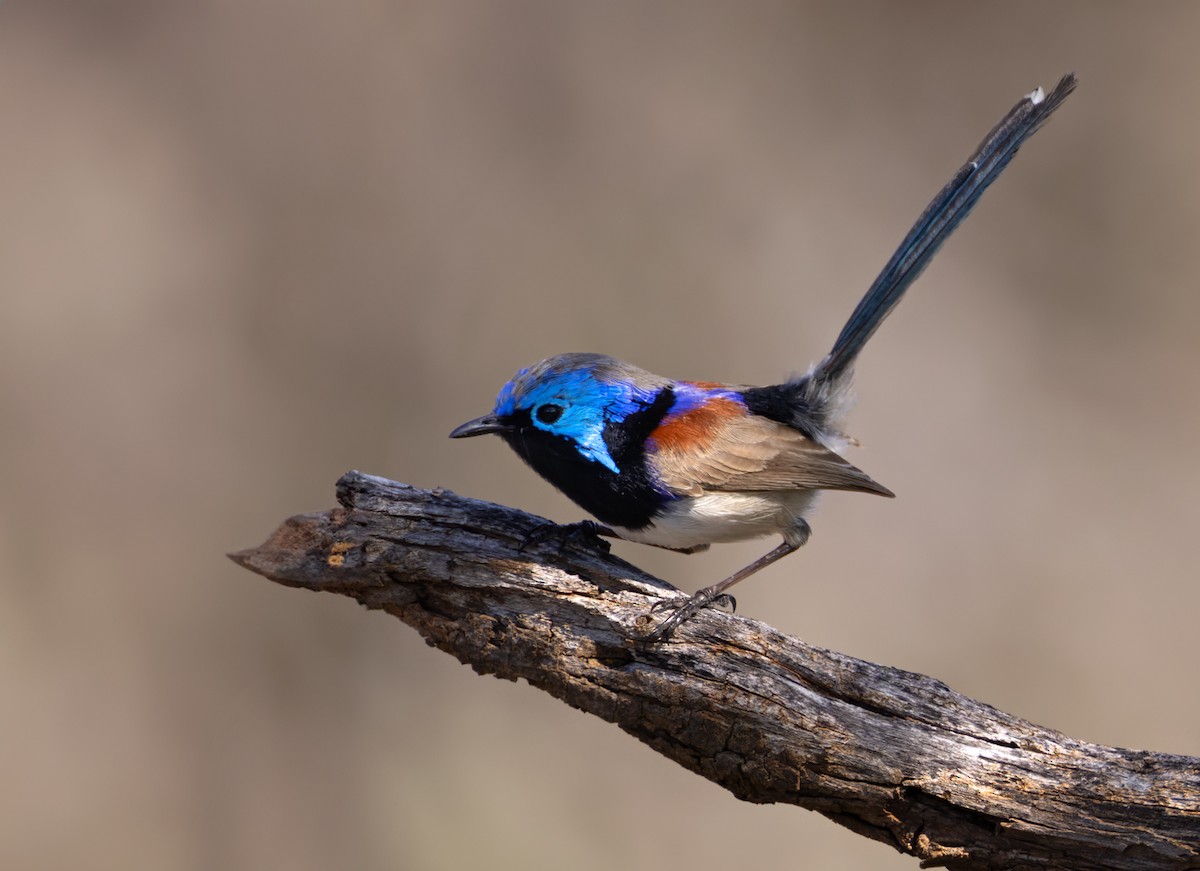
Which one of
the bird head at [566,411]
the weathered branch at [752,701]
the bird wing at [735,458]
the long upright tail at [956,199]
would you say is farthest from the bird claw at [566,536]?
the long upright tail at [956,199]

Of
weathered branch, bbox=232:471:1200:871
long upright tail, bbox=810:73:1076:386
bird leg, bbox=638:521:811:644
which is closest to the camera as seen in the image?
weathered branch, bbox=232:471:1200:871

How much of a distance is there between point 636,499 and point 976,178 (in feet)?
6.29

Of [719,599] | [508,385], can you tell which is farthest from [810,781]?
[508,385]

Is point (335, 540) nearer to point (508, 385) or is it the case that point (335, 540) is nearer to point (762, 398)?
point (508, 385)

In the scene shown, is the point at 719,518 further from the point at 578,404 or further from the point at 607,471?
the point at 578,404

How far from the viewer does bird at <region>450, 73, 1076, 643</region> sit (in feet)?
11.7

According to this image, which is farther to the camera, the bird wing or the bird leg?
the bird wing

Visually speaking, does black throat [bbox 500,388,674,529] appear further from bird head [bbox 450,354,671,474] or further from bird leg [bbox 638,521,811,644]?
bird leg [bbox 638,521,811,644]

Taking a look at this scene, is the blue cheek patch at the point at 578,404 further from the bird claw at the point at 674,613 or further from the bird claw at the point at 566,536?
the bird claw at the point at 674,613

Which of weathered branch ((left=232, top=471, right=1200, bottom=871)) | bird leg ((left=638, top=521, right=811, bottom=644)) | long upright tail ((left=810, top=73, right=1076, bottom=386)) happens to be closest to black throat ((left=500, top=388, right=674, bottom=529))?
weathered branch ((left=232, top=471, right=1200, bottom=871))

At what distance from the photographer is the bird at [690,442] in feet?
11.7

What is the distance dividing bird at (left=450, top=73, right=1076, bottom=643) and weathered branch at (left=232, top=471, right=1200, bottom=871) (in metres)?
0.20

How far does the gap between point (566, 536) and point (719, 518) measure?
567 mm

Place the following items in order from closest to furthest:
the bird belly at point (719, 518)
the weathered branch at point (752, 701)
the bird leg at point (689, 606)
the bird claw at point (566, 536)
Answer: the weathered branch at point (752, 701) → the bird leg at point (689, 606) → the bird claw at point (566, 536) → the bird belly at point (719, 518)
